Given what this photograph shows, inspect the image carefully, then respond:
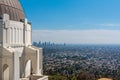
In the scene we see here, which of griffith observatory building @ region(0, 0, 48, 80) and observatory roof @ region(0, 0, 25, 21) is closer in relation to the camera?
griffith observatory building @ region(0, 0, 48, 80)

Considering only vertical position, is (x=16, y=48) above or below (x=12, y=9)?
below

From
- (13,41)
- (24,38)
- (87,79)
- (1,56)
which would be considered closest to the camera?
(1,56)

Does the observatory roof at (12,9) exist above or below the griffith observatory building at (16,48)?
above

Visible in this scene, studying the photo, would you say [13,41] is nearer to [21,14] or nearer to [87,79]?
[21,14]

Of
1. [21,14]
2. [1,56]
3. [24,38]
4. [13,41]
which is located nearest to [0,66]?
[1,56]

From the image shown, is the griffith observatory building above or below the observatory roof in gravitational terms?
below

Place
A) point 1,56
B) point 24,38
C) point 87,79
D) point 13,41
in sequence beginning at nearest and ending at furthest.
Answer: point 1,56 → point 13,41 → point 24,38 → point 87,79

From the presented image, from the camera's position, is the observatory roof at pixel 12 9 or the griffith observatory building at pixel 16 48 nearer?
the griffith observatory building at pixel 16 48
